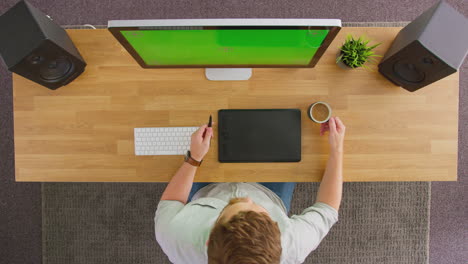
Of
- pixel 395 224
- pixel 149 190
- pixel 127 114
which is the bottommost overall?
pixel 395 224

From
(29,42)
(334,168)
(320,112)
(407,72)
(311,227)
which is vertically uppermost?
(29,42)

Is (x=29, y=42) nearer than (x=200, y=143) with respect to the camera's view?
Yes

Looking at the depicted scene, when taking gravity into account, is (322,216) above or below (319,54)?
below

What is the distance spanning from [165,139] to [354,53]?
816 millimetres

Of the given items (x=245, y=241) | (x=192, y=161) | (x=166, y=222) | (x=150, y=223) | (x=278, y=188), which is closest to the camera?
(x=245, y=241)

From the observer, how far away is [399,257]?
1.82 meters

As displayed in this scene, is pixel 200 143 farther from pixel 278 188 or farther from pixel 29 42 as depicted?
pixel 29 42

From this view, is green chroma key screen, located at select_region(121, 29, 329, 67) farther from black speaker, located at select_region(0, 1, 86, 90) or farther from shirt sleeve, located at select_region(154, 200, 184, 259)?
shirt sleeve, located at select_region(154, 200, 184, 259)

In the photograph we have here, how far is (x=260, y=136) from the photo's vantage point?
1200 mm

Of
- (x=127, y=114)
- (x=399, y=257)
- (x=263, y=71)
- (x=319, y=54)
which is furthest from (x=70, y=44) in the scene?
(x=399, y=257)

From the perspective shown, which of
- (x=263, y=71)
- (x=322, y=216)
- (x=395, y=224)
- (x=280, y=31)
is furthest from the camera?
(x=395, y=224)

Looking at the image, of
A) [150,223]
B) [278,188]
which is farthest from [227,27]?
[150,223]

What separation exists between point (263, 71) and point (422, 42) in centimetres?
55

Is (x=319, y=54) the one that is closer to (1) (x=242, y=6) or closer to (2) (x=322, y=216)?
(2) (x=322, y=216)
